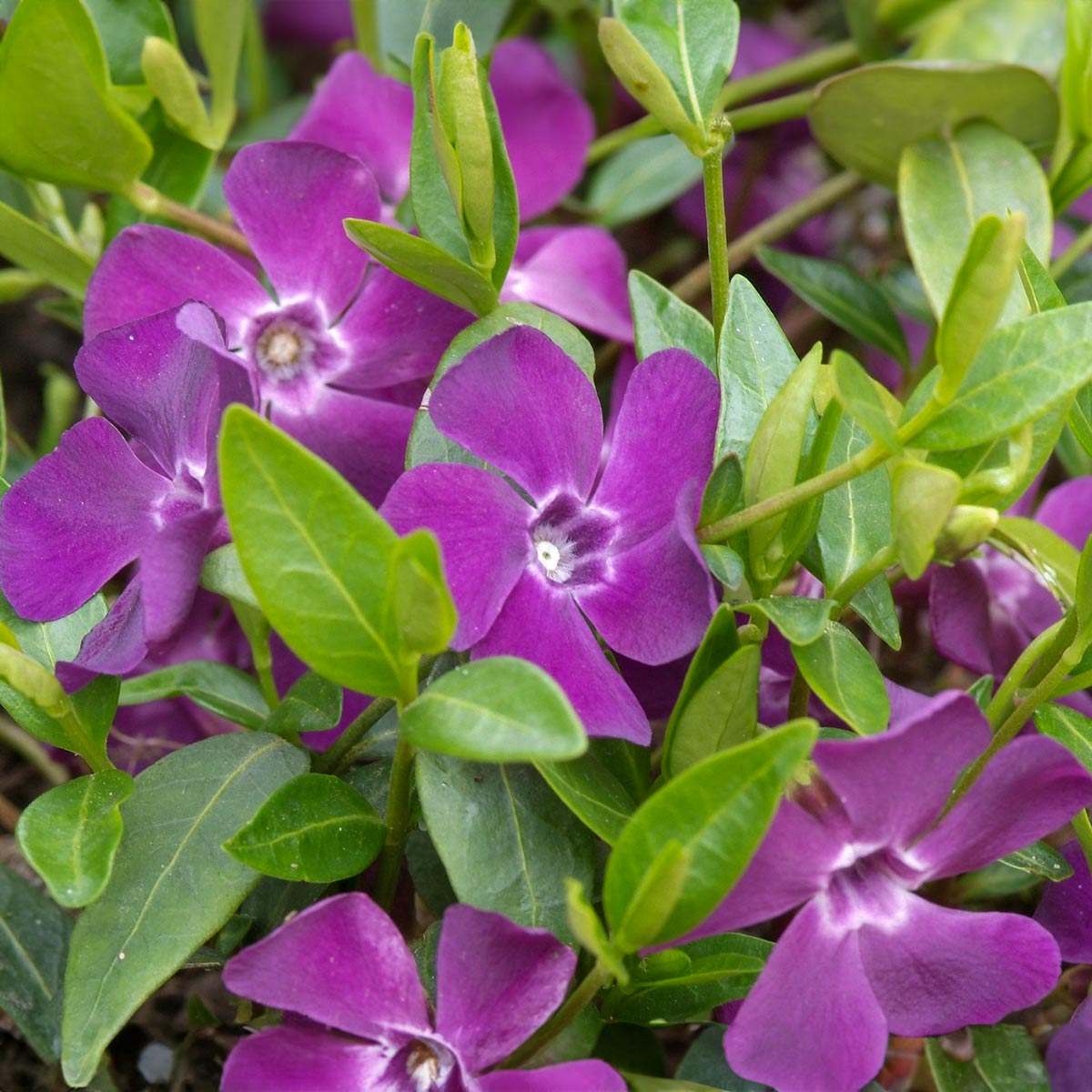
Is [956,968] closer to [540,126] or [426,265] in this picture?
[426,265]

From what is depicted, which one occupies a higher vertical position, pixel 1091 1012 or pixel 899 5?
pixel 899 5

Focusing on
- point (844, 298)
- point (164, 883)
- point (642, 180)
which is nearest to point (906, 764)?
point (164, 883)

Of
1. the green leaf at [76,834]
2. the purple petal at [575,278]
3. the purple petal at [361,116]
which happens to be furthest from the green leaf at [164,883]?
the purple petal at [361,116]

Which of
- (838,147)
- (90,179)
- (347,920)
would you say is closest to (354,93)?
(90,179)

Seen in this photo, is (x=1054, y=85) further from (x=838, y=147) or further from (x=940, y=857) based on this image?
(x=940, y=857)

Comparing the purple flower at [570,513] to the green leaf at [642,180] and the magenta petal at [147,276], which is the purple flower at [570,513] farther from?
the green leaf at [642,180]
